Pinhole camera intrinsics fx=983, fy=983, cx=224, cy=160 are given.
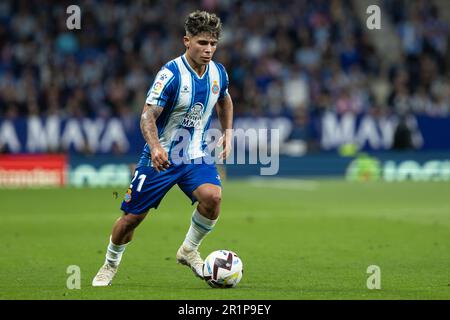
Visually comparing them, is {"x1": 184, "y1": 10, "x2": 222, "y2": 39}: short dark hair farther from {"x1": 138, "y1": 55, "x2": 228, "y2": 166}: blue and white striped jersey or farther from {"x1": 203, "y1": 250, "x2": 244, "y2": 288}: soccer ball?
{"x1": 203, "y1": 250, "x2": 244, "y2": 288}: soccer ball

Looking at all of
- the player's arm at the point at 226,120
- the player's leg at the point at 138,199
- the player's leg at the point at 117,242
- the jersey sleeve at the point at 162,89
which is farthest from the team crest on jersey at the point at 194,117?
the player's leg at the point at 117,242

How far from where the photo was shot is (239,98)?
2803cm

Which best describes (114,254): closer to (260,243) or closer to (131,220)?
(131,220)

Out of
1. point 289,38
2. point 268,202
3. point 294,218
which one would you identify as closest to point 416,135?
point 289,38

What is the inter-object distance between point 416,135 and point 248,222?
13.5 metres

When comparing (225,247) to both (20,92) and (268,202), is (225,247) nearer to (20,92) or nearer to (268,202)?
(268,202)

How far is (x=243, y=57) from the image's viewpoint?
2873cm

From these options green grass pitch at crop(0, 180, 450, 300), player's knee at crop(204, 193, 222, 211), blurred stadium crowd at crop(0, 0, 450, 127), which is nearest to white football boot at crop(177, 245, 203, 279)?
green grass pitch at crop(0, 180, 450, 300)

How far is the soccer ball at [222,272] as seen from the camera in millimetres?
8836

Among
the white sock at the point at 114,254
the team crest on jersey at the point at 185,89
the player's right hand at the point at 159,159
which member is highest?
the team crest on jersey at the point at 185,89

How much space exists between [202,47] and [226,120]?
0.94 meters

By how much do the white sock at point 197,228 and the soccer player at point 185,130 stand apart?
0.04ft

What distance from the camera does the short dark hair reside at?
893 centimetres

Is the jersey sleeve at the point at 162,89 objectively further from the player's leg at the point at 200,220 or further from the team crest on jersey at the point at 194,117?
the player's leg at the point at 200,220
